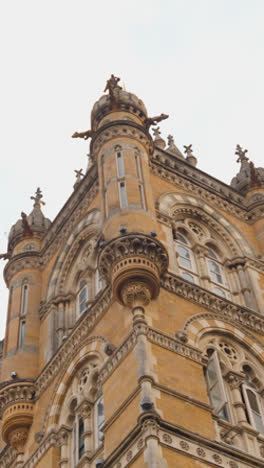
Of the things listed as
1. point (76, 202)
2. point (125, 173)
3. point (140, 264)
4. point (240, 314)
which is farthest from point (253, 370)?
point (76, 202)

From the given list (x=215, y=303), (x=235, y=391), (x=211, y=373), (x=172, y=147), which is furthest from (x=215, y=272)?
(x=172, y=147)

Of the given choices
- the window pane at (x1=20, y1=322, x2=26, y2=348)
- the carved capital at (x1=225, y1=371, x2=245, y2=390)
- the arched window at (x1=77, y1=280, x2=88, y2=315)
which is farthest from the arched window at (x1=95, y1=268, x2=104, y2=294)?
the carved capital at (x1=225, y1=371, x2=245, y2=390)

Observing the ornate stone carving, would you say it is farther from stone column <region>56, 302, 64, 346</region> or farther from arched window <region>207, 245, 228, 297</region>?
stone column <region>56, 302, 64, 346</region>

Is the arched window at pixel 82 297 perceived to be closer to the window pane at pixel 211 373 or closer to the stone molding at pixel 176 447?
the window pane at pixel 211 373

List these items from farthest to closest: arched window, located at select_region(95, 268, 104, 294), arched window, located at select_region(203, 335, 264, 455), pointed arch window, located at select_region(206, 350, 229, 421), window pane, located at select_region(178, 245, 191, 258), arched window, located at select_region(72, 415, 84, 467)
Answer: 1. window pane, located at select_region(178, 245, 191, 258)
2. arched window, located at select_region(95, 268, 104, 294)
3. arched window, located at select_region(72, 415, 84, 467)
4. pointed arch window, located at select_region(206, 350, 229, 421)
5. arched window, located at select_region(203, 335, 264, 455)

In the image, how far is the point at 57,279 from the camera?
24062 mm

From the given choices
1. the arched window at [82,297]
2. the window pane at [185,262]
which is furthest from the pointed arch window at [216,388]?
the arched window at [82,297]

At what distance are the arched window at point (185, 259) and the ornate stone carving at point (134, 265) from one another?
208 cm

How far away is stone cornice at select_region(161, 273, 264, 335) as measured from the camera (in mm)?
19531

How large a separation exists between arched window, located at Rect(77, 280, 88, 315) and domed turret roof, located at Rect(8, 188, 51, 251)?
415 cm

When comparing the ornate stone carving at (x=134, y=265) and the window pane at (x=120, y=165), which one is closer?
the ornate stone carving at (x=134, y=265)

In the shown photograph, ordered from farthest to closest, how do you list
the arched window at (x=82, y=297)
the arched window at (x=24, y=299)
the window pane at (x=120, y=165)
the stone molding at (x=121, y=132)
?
the arched window at (x=24, y=299) < the stone molding at (x=121, y=132) < the arched window at (x=82, y=297) < the window pane at (x=120, y=165)

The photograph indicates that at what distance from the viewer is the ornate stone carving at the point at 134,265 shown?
18.4 metres

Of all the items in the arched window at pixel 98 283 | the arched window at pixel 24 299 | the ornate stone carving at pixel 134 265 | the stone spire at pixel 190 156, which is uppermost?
the stone spire at pixel 190 156
